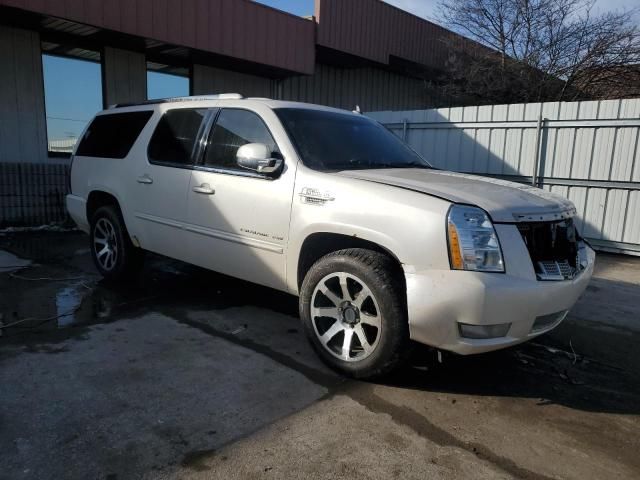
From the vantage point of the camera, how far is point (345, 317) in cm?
320

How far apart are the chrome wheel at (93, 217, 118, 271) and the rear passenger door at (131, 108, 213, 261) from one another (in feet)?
1.76

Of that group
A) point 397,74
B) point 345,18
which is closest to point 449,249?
point 345,18

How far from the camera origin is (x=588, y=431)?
275 cm

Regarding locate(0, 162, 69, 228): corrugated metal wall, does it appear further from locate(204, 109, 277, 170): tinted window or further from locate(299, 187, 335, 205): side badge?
locate(299, 187, 335, 205): side badge

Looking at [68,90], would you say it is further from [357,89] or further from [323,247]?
[357,89]

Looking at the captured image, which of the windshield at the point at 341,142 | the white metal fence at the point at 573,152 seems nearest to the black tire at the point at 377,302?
the windshield at the point at 341,142

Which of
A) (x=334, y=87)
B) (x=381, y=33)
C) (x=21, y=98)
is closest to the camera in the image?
(x=21, y=98)

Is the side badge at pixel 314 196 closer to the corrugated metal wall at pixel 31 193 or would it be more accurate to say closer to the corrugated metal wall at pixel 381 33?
the corrugated metal wall at pixel 31 193

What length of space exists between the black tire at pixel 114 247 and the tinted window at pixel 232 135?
151cm

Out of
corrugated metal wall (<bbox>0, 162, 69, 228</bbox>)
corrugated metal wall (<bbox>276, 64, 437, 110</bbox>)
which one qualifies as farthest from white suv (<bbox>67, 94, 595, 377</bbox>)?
corrugated metal wall (<bbox>276, 64, 437, 110</bbox>)

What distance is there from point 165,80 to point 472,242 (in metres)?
9.66

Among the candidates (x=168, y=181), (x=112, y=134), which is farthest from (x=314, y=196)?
(x=112, y=134)

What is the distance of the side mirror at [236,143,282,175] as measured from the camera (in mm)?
3441

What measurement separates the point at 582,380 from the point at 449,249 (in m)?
1.58
